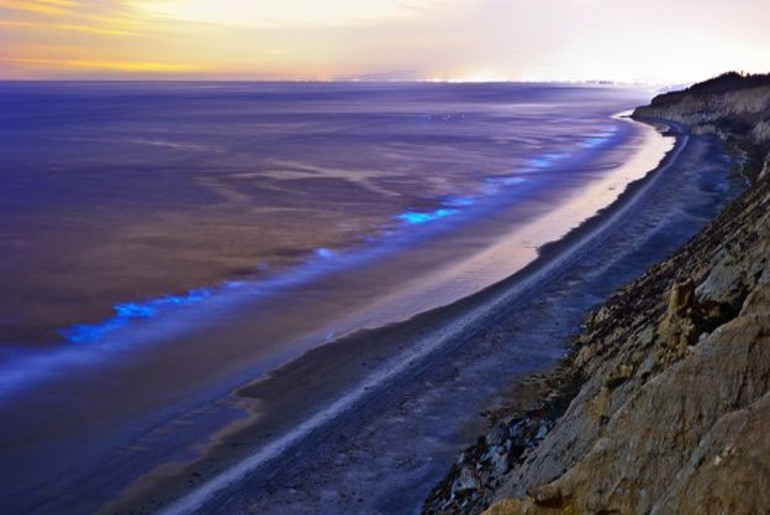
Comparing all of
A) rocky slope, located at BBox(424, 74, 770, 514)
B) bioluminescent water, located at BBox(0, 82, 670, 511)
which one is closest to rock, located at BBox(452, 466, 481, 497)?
rocky slope, located at BBox(424, 74, 770, 514)

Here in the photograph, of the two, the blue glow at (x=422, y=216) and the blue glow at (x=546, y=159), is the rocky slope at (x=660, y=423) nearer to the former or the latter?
the blue glow at (x=422, y=216)

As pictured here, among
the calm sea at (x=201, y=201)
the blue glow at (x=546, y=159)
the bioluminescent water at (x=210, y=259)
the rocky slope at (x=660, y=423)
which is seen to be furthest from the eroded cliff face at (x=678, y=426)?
the blue glow at (x=546, y=159)

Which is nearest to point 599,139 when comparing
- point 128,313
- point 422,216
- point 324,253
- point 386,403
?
point 422,216

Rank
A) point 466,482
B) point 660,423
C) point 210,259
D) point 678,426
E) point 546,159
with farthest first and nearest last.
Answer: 1. point 546,159
2. point 210,259
3. point 466,482
4. point 660,423
5. point 678,426

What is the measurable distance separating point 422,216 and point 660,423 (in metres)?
36.9

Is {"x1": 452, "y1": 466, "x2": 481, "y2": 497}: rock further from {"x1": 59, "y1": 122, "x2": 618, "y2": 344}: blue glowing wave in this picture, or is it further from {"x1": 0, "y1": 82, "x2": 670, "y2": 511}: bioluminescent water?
{"x1": 59, "y1": 122, "x2": 618, "y2": 344}: blue glowing wave

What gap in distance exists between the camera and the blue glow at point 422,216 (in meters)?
42.7

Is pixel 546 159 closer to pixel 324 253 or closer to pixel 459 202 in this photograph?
pixel 459 202

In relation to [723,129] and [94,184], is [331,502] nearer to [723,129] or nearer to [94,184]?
[94,184]

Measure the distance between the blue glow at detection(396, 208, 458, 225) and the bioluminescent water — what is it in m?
0.12

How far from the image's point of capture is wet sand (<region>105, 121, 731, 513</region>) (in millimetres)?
14023

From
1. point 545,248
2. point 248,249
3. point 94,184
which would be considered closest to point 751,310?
point 545,248

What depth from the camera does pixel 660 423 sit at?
7.52 meters

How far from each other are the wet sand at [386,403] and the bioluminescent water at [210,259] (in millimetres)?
1202
